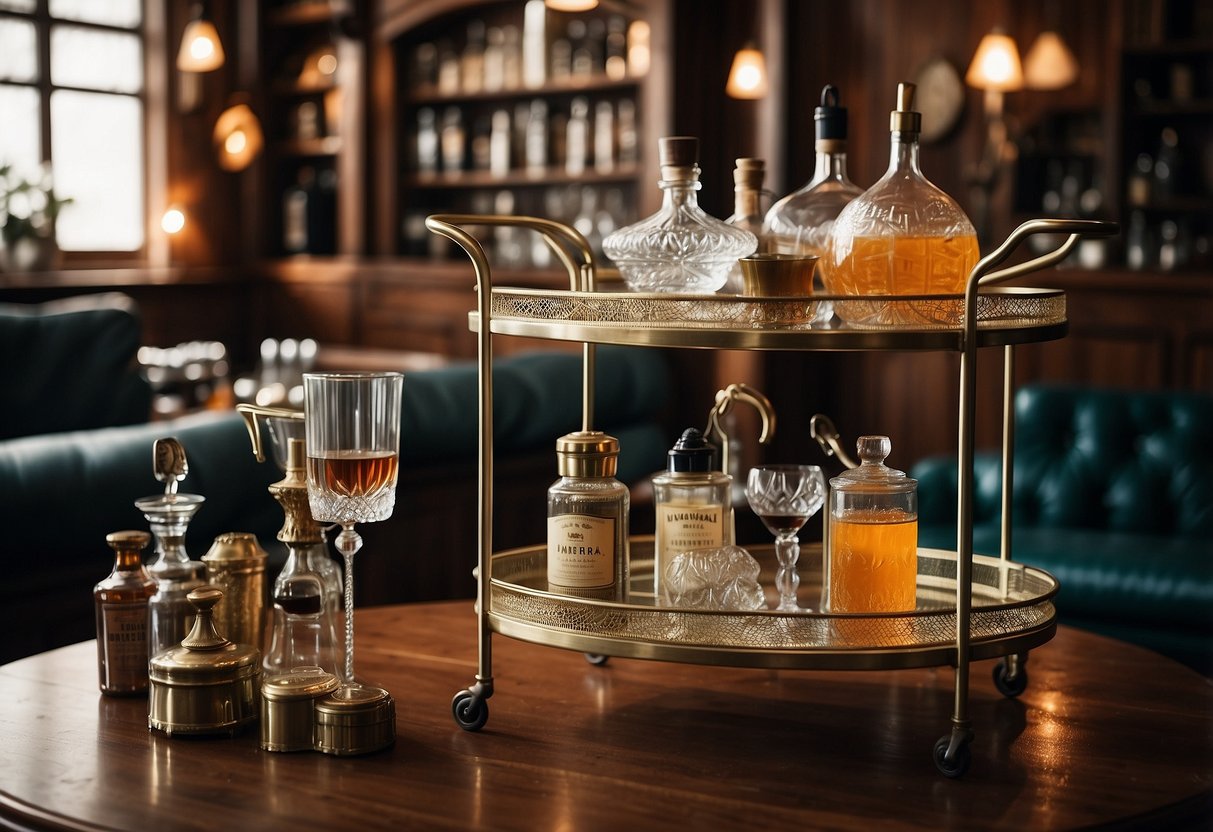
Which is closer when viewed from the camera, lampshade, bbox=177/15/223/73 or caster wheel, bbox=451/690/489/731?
caster wheel, bbox=451/690/489/731

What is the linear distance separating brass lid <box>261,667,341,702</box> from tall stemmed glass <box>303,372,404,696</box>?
0.02m

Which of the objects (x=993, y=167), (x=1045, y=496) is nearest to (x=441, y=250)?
(x=993, y=167)

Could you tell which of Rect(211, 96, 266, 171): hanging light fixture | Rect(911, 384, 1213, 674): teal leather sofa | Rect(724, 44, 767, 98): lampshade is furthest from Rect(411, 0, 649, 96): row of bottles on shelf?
Rect(911, 384, 1213, 674): teal leather sofa

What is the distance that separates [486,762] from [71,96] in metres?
5.94

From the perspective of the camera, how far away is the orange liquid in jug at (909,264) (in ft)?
4.30

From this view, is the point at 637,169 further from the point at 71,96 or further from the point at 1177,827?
the point at 1177,827

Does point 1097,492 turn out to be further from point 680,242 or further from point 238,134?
point 238,134

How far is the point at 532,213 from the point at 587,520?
5266 millimetres

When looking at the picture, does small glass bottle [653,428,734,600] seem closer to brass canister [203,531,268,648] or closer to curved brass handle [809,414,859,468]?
curved brass handle [809,414,859,468]

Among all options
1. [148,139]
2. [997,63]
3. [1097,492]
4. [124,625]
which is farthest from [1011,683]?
[148,139]

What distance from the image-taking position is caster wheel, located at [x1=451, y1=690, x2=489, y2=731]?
1323mm

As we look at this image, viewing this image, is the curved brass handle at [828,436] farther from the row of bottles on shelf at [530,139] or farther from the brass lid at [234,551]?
the row of bottles on shelf at [530,139]

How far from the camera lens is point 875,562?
135 cm

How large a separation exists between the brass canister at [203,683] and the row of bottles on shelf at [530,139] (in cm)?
481
